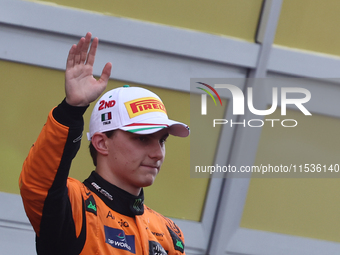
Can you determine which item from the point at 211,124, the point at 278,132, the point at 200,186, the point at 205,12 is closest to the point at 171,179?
the point at 200,186

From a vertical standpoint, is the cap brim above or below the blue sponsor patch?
above

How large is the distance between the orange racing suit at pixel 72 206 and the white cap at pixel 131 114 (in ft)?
0.75

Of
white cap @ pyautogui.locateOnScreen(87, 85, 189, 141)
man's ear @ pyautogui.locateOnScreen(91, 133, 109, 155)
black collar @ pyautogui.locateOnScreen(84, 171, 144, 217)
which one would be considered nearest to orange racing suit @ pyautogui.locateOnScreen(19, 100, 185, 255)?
black collar @ pyautogui.locateOnScreen(84, 171, 144, 217)

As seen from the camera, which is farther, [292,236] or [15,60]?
[292,236]

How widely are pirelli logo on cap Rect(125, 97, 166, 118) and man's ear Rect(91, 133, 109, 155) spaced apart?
0.48ft

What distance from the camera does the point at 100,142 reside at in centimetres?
169

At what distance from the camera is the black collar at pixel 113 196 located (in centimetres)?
164

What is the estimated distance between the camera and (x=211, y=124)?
272cm

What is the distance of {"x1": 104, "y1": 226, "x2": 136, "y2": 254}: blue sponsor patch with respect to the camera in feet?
5.09

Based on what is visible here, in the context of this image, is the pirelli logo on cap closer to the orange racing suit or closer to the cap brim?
the cap brim

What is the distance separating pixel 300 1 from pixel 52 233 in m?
2.13

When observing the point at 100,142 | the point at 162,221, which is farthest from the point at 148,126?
the point at 162,221

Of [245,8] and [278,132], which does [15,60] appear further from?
[278,132]

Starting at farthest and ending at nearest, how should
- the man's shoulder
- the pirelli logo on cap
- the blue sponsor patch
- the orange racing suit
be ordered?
the man's shoulder, the pirelli logo on cap, the blue sponsor patch, the orange racing suit
